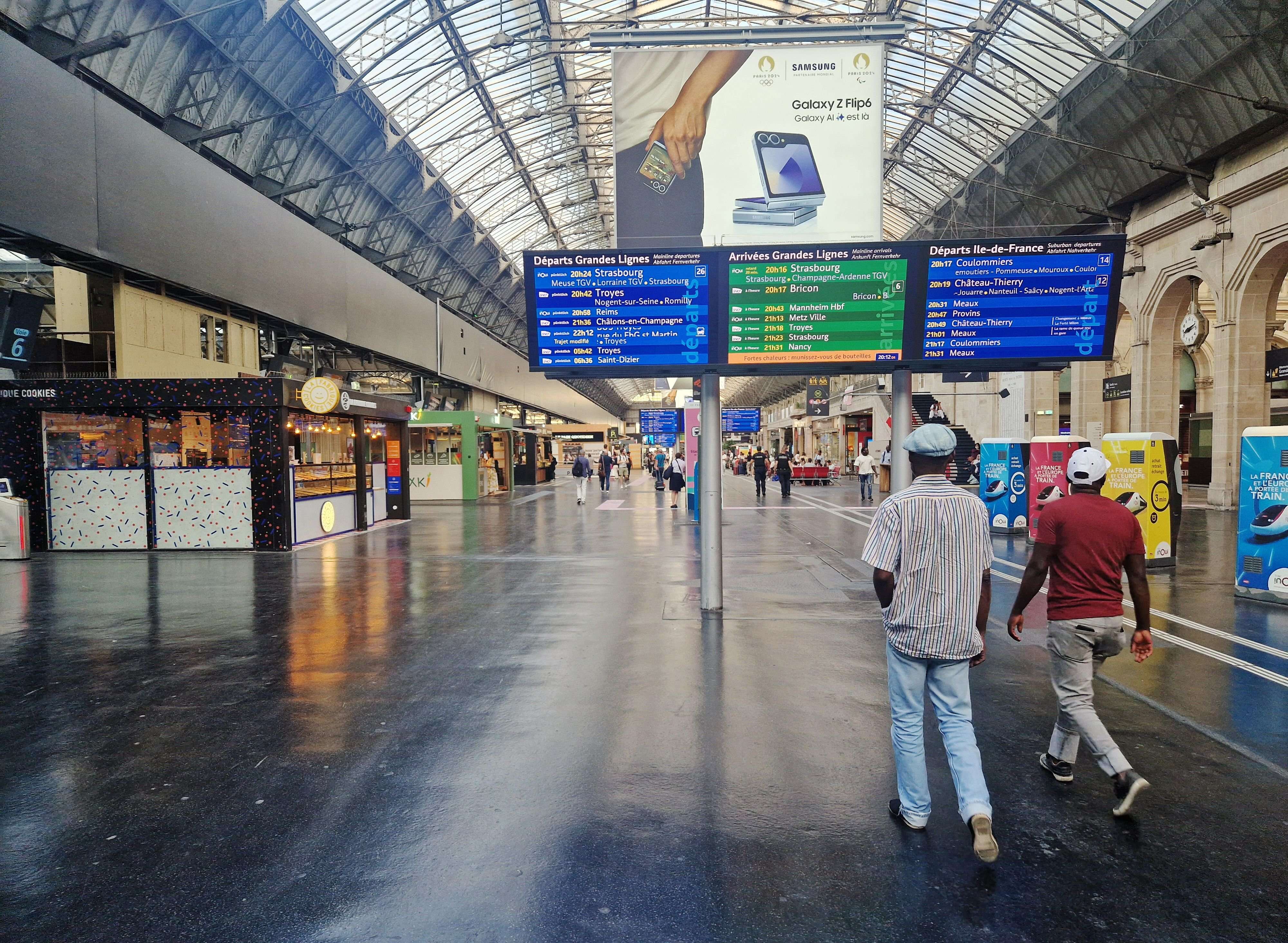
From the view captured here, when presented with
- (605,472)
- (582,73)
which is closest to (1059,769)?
(605,472)

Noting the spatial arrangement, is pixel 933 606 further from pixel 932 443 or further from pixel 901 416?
pixel 901 416

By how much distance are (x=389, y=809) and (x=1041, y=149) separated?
3092 cm

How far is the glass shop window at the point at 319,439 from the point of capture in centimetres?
1462

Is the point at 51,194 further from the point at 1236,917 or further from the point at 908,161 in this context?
the point at 908,161

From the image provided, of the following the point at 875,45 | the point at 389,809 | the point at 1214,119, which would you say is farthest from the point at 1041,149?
the point at 389,809

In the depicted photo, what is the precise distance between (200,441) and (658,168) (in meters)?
11.0

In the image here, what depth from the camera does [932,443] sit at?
3438mm

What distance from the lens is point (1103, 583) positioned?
3.77 m

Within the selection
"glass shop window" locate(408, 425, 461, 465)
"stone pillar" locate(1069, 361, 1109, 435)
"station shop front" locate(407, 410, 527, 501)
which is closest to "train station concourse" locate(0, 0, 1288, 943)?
"station shop front" locate(407, 410, 527, 501)

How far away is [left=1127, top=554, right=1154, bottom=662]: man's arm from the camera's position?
377 cm

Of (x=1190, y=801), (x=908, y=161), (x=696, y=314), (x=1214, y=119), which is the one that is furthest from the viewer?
(x=908, y=161)

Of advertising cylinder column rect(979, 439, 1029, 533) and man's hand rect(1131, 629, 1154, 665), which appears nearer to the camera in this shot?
man's hand rect(1131, 629, 1154, 665)

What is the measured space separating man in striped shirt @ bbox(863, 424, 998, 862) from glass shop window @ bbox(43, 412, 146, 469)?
15.0m

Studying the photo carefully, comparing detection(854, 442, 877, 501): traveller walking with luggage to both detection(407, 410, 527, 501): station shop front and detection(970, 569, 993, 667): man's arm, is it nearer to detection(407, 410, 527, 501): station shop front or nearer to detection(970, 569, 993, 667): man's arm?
detection(407, 410, 527, 501): station shop front
